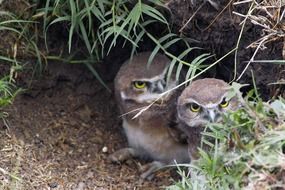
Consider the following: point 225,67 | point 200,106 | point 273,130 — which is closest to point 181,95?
point 200,106

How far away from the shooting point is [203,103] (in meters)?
5.28

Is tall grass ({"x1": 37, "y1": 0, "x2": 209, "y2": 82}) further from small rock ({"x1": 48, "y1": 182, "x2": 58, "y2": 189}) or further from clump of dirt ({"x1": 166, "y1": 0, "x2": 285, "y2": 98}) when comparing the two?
small rock ({"x1": 48, "y1": 182, "x2": 58, "y2": 189})

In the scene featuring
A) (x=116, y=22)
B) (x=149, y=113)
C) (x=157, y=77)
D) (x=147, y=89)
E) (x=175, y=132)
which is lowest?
(x=175, y=132)

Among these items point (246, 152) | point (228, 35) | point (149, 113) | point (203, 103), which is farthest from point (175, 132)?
point (246, 152)

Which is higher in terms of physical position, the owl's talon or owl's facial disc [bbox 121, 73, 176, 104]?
owl's facial disc [bbox 121, 73, 176, 104]

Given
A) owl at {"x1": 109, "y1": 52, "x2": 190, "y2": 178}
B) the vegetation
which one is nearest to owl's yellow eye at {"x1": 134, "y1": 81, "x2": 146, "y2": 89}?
owl at {"x1": 109, "y1": 52, "x2": 190, "y2": 178}

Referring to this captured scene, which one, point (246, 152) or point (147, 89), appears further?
point (147, 89)

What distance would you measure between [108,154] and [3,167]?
0.94 m

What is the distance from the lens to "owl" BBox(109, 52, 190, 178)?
19.1 ft

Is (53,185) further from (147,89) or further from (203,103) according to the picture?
(203,103)

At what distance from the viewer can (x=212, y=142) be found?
A: 4.71 meters

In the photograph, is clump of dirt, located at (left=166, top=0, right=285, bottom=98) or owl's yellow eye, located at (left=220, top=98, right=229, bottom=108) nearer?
owl's yellow eye, located at (left=220, top=98, right=229, bottom=108)

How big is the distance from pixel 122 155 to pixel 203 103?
3.23ft

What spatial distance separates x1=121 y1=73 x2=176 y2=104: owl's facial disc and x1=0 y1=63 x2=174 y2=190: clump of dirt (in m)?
0.49
